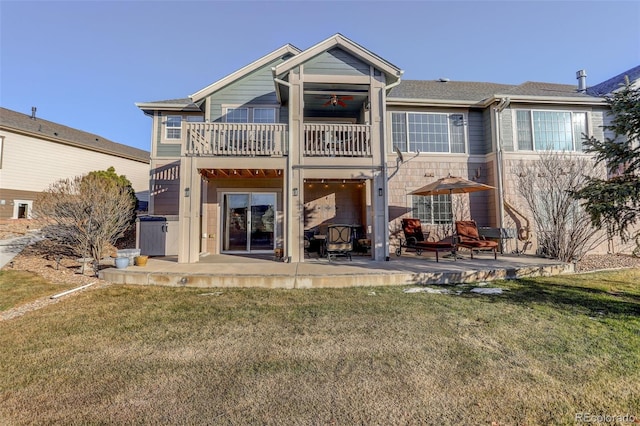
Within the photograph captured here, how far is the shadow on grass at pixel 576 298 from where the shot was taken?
4414 mm

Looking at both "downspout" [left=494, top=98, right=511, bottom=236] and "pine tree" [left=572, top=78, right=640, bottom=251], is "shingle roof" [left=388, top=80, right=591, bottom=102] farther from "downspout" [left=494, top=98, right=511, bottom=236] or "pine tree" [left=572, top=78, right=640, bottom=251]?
"pine tree" [left=572, top=78, right=640, bottom=251]

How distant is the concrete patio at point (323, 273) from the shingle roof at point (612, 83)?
11244 millimetres

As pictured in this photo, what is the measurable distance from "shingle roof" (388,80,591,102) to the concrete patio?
7203mm

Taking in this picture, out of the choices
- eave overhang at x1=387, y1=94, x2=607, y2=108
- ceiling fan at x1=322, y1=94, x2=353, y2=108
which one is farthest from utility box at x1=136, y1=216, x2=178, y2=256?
eave overhang at x1=387, y1=94, x2=607, y2=108

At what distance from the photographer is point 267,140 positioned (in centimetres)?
823

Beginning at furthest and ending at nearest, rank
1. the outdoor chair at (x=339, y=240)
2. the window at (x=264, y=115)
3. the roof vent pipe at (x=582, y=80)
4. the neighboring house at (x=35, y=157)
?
1. the neighboring house at (x=35, y=157)
2. the roof vent pipe at (x=582, y=80)
3. the window at (x=264, y=115)
4. the outdoor chair at (x=339, y=240)

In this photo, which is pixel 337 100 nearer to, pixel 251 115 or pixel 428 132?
pixel 251 115

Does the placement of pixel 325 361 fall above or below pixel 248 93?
below

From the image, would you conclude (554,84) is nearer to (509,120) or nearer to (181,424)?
(509,120)

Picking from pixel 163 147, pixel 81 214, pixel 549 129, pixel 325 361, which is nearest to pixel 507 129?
pixel 549 129

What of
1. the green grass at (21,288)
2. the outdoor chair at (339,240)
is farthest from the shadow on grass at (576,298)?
the green grass at (21,288)

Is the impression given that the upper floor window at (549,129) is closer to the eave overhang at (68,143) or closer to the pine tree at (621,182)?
the pine tree at (621,182)

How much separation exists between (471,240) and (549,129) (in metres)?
6.21

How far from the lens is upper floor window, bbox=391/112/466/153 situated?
10727 mm
